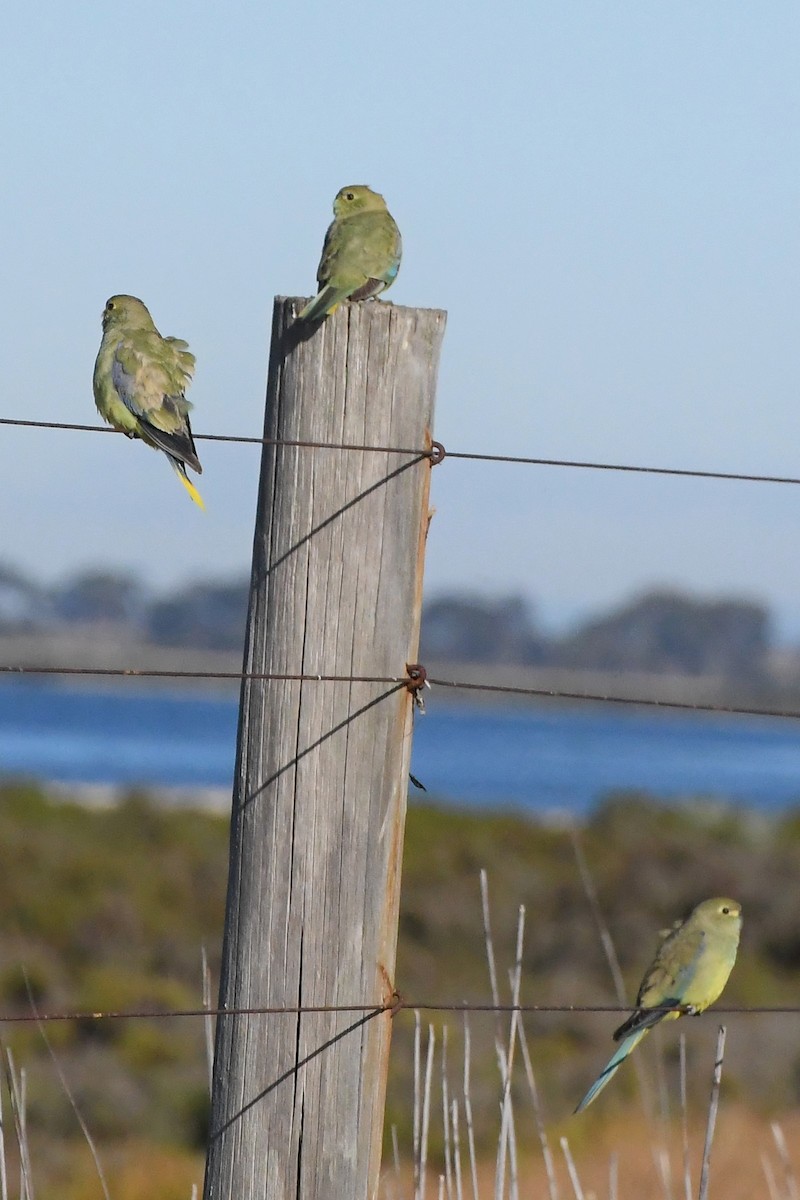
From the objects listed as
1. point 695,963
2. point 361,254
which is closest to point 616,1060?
point 695,963

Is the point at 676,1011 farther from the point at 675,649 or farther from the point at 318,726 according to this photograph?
the point at 675,649

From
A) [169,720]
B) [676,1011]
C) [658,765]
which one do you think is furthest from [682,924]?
[169,720]

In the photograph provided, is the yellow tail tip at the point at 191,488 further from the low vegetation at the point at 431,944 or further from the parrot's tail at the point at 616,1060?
the low vegetation at the point at 431,944

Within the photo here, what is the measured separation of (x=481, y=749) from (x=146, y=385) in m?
100

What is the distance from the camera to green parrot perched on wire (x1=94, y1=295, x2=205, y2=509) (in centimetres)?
473

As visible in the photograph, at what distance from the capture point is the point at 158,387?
485 cm

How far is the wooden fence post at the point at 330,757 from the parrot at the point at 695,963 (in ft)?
4.89

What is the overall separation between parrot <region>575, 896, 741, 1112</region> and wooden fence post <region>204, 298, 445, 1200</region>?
4.89 ft

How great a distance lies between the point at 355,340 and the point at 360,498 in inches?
12.1

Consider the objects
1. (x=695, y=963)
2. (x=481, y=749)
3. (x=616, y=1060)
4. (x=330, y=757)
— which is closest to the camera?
(x=330, y=757)

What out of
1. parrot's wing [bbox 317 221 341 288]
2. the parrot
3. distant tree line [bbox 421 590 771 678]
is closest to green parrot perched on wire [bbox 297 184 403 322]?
parrot's wing [bbox 317 221 341 288]

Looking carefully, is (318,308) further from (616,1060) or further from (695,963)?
(695,963)

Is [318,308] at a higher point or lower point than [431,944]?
higher

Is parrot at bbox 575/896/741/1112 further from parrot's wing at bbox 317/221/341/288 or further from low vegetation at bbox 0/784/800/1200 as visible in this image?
low vegetation at bbox 0/784/800/1200
